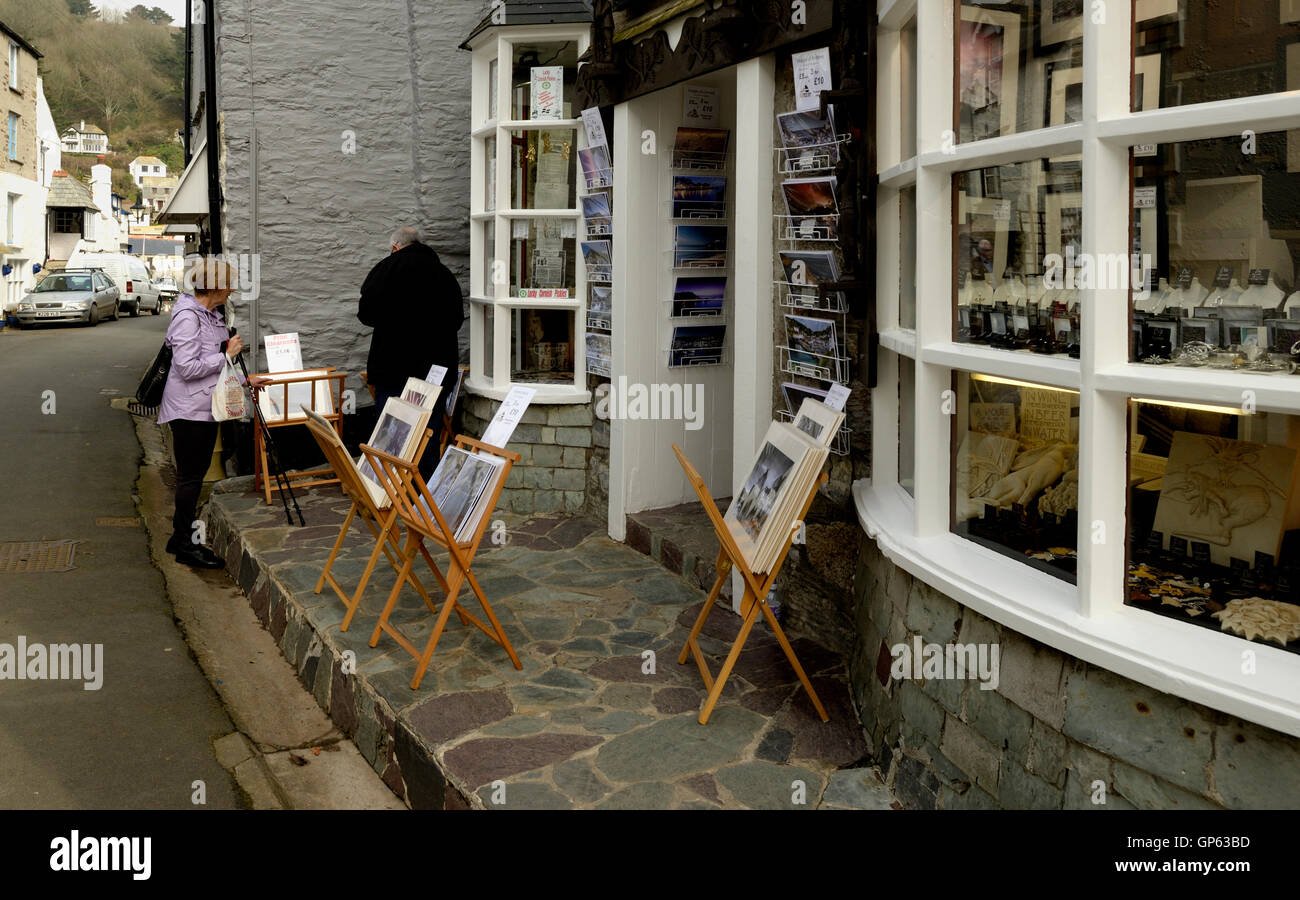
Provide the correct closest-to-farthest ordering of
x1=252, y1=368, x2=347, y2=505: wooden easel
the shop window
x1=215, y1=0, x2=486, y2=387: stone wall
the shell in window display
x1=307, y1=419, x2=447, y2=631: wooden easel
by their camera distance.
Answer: the shell in window display < the shop window < x1=307, y1=419, x2=447, y2=631: wooden easel < x1=252, y1=368, x2=347, y2=505: wooden easel < x1=215, y1=0, x2=486, y2=387: stone wall

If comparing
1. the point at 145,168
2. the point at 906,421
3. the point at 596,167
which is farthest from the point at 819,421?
the point at 145,168

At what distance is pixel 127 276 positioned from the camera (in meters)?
38.3

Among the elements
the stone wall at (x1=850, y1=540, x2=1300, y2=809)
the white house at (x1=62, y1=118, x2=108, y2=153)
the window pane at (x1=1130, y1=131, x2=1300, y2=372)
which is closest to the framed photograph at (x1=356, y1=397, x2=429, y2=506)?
the stone wall at (x1=850, y1=540, x2=1300, y2=809)

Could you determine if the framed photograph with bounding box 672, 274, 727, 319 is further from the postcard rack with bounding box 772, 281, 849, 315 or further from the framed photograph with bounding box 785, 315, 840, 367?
the framed photograph with bounding box 785, 315, 840, 367

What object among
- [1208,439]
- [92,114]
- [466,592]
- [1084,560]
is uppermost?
[92,114]

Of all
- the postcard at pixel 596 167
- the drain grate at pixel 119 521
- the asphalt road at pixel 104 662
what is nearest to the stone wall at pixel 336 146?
the drain grate at pixel 119 521

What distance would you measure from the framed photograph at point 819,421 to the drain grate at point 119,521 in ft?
20.2

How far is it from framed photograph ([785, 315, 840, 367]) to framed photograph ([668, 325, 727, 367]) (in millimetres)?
1660

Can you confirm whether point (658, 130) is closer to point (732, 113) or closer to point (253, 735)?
point (732, 113)

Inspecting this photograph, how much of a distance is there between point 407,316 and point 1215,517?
18.6 ft

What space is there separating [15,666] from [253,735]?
1.45m

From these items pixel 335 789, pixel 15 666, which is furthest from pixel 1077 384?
pixel 15 666

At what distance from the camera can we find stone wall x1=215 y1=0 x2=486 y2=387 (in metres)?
9.08

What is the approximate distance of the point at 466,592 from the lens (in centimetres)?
593
